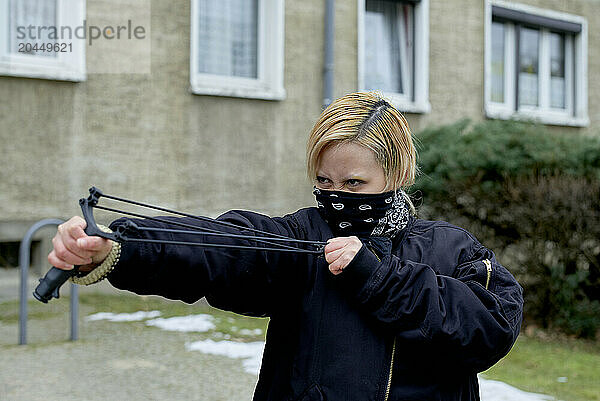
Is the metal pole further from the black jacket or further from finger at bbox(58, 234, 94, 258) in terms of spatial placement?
finger at bbox(58, 234, 94, 258)

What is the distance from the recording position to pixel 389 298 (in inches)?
67.5

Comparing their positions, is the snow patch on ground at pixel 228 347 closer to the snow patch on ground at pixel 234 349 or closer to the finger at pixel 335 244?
the snow patch on ground at pixel 234 349

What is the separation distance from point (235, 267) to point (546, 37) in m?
11.9

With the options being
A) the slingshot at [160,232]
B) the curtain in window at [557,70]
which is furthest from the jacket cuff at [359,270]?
the curtain in window at [557,70]

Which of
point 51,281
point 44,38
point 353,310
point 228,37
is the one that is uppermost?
point 228,37

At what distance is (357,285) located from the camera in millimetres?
1705

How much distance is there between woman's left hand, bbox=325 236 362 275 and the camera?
1.69m

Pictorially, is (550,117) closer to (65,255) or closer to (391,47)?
(391,47)

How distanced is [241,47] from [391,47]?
2639 mm

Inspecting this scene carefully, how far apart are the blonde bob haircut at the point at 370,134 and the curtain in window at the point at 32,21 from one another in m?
6.37

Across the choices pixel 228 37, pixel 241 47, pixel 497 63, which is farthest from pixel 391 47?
pixel 228 37

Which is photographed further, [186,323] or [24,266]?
[186,323]

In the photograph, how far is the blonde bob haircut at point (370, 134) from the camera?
1853 millimetres

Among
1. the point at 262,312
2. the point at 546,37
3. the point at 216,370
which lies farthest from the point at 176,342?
the point at 546,37
